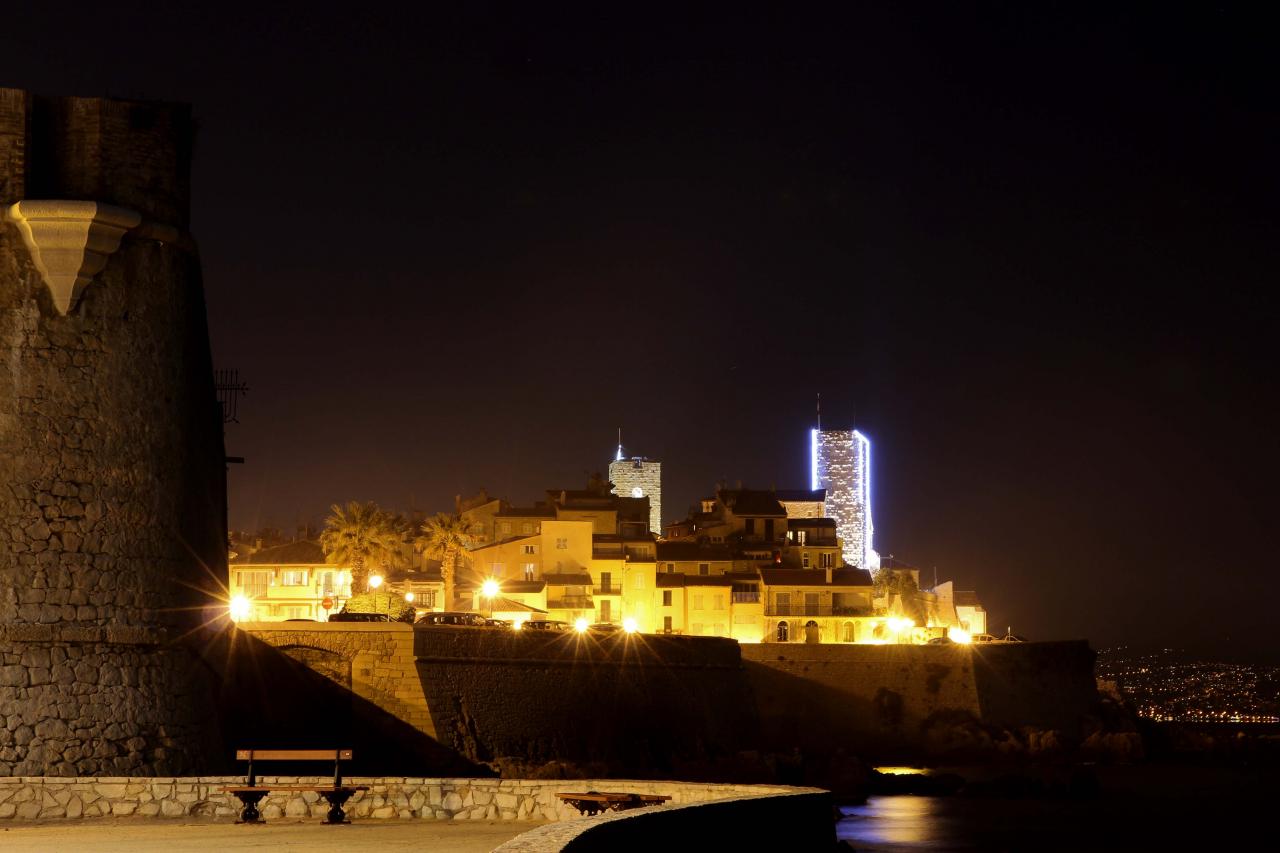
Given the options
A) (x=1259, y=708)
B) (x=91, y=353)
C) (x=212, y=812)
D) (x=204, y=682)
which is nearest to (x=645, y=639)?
(x=204, y=682)

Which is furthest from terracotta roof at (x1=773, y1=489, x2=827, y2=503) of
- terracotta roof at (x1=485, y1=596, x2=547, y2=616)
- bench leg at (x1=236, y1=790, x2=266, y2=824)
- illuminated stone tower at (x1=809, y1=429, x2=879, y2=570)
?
bench leg at (x1=236, y1=790, x2=266, y2=824)

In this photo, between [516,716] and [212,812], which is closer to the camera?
[212,812]

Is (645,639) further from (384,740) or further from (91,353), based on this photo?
(91,353)

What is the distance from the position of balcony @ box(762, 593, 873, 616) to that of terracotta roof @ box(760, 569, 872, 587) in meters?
0.95

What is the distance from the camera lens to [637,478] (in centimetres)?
11850

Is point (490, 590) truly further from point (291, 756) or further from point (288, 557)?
point (291, 756)

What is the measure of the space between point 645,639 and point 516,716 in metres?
7.52

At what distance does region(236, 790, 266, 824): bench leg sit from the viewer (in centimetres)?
1781

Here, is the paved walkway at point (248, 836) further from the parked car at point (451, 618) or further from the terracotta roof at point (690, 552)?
the terracotta roof at point (690, 552)

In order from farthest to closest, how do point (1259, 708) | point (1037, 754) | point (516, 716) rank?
1. point (1259, 708)
2. point (1037, 754)
3. point (516, 716)

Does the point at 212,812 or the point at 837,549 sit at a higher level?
the point at 837,549

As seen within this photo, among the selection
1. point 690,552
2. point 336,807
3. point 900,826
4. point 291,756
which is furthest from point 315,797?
point 690,552

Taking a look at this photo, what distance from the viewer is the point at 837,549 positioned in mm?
82875

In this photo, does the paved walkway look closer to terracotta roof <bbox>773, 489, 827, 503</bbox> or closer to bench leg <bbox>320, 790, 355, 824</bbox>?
bench leg <bbox>320, 790, 355, 824</bbox>
